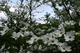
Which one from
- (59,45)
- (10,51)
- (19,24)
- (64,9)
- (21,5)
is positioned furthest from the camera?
(21,5)

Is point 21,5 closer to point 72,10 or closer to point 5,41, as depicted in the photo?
point 72,10

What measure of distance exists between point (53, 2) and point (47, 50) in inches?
288

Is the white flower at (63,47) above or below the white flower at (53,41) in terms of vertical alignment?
below

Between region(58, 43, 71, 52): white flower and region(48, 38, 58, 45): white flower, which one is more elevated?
region(48, 38, 58, 45): white flower

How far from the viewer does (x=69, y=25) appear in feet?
9.30

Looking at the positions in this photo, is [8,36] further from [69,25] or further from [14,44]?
[69,25]

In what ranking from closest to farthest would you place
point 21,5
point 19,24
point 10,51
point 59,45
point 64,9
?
point 59,45 → point 10,51 → point 19,24 → point 64,9 → point 21,5

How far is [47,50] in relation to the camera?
241 cm

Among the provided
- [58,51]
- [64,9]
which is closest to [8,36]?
[58,51]

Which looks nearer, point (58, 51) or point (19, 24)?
point (58, 51)

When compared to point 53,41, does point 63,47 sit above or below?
below

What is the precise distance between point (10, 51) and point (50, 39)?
2.98 ft

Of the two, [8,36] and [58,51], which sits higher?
[8,36]

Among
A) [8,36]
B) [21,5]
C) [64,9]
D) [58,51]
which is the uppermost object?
[21,5]
